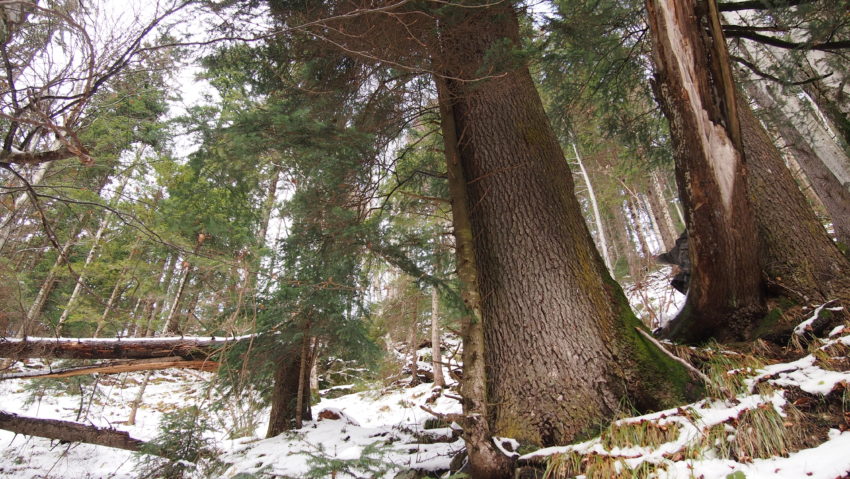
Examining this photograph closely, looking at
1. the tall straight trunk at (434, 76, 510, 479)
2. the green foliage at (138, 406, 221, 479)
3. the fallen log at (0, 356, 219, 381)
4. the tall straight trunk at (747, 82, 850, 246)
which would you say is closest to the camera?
the tall straight trunk at (434, 76, 510, 479)

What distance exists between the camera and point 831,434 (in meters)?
1.70

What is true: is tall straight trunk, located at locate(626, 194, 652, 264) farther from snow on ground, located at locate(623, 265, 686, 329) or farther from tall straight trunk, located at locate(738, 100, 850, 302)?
tall straight trunk, located at locate(738, 100, 850, 302)

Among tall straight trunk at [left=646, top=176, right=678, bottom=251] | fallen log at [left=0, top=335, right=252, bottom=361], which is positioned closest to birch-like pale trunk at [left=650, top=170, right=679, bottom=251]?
tall straight trunk at [left=646, top=176, right=678, bottom=251]

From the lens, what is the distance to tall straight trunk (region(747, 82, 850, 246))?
177 inches

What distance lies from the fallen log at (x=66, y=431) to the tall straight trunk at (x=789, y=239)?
707cm

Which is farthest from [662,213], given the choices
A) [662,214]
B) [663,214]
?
[663,214]

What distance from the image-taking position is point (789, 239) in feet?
9.55

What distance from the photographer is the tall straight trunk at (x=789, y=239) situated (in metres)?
2.69

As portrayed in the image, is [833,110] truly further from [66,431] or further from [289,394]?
[66,431]

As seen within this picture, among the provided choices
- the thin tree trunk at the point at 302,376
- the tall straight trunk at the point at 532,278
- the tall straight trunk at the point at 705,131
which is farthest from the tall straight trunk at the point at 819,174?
the thin tree trunk at the point at 302,376

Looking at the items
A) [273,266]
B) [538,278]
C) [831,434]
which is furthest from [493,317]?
[273,266]

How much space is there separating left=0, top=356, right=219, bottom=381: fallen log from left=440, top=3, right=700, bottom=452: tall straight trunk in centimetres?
418

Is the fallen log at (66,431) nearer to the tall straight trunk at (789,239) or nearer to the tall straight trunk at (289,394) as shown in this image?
the tall straight trunk at (289,394)

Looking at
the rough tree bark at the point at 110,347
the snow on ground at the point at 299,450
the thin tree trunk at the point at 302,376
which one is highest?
the rough tree bark at the point at 110,347
